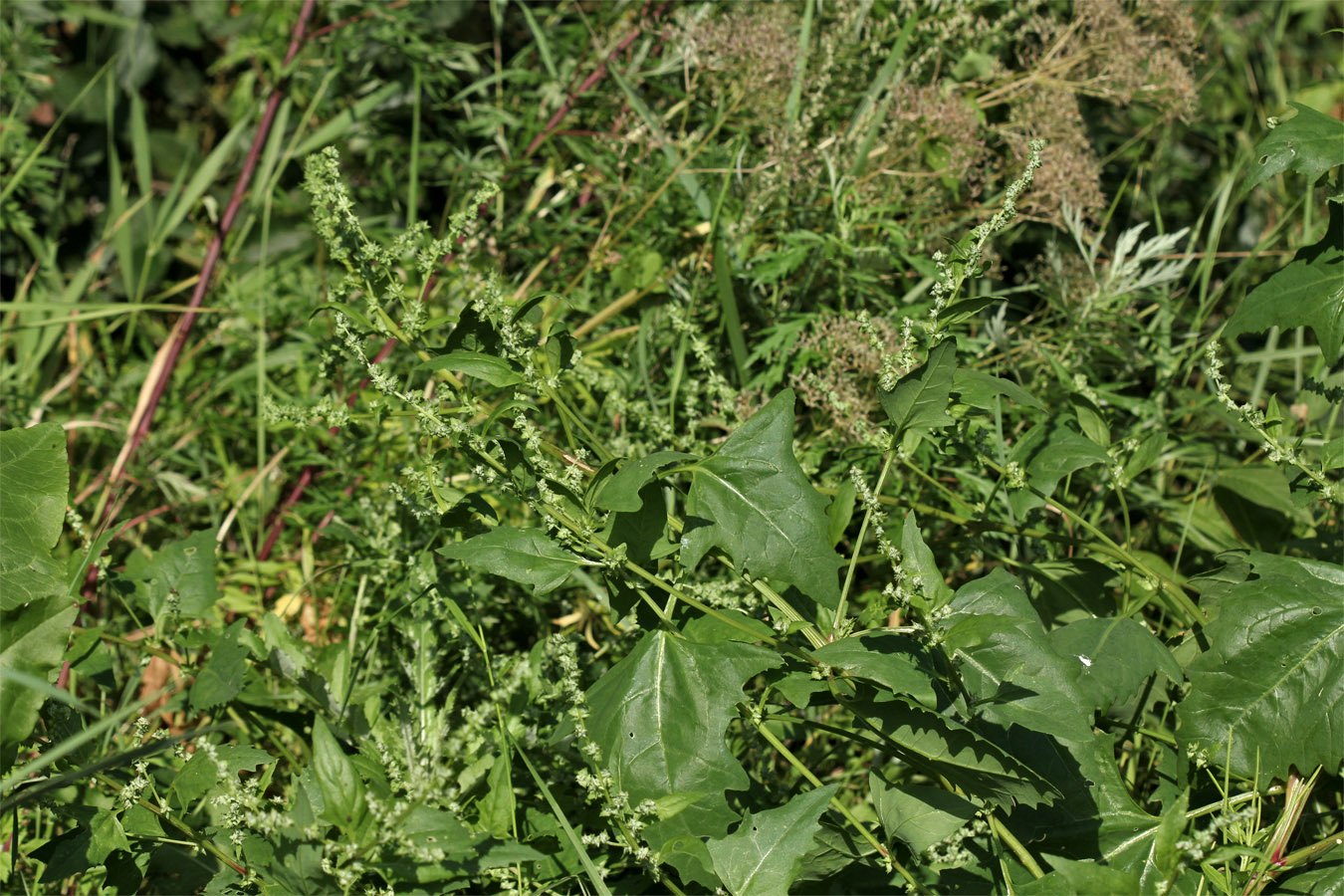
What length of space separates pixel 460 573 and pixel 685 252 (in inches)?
46.0

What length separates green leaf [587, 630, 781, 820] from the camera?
1.47 m

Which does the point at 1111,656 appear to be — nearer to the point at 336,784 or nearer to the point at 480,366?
the point at 480,366

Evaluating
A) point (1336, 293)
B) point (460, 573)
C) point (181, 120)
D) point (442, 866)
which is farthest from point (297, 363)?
point (1336, 293)

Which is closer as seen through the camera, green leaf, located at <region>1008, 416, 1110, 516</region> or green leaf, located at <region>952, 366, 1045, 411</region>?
green leaf, located at <region>952, 366, 1045, 411</region>

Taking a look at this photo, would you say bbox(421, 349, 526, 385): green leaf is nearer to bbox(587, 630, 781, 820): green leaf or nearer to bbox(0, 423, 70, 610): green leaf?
bbox(587, 630, 781, 820): green leaf

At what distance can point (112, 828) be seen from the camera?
1.45 m

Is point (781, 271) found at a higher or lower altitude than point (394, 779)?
higher

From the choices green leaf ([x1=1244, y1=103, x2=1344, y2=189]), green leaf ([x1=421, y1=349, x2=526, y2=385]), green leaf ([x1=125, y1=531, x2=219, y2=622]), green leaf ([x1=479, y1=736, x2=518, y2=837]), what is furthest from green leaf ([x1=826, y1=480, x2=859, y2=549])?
green leaf ([x1=125, y1=531, x2=219, y2=622])

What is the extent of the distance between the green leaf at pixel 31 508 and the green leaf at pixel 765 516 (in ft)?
3.51

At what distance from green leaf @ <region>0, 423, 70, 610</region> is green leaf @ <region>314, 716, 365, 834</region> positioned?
53 centimetres

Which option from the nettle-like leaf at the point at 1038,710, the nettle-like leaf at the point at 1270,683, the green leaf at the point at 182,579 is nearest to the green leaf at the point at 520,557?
the nettle-like leaf at the point at 1038,710

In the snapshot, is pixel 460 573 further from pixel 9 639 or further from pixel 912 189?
pixel 912 189

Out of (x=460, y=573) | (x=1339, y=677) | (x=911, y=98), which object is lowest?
(x=460, y=573)

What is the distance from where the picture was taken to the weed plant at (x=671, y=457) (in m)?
1.47
